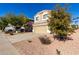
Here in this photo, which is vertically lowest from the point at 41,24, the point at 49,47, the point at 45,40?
the point at 49,47

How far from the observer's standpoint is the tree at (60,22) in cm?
694

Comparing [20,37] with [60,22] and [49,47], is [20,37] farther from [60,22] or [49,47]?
[60,22]

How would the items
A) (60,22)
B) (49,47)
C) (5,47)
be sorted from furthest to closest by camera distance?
1. (60,22)
2. (49,47)
3. (5,47)

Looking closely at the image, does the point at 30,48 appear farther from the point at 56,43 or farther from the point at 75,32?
the point at 75,32

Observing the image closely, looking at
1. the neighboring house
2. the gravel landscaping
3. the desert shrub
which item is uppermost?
the neighboring house

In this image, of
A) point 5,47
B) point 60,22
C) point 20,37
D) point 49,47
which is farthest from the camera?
point 60,22

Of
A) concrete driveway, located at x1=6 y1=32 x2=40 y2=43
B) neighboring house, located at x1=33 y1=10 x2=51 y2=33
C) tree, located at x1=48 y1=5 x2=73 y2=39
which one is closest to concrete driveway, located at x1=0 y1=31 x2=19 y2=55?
concrete driveway, located at x1=6 y1=32 x2=40 y2=43

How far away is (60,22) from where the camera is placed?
23.1 feet

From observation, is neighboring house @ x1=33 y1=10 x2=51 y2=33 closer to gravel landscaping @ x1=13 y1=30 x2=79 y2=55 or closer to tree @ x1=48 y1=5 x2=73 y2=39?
tree @ x1=48 y1=5 x2=73 y2=39

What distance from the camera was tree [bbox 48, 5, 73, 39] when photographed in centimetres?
694

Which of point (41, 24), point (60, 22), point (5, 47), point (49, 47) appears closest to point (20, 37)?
point (5, 47)

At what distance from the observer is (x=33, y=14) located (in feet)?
22.2
